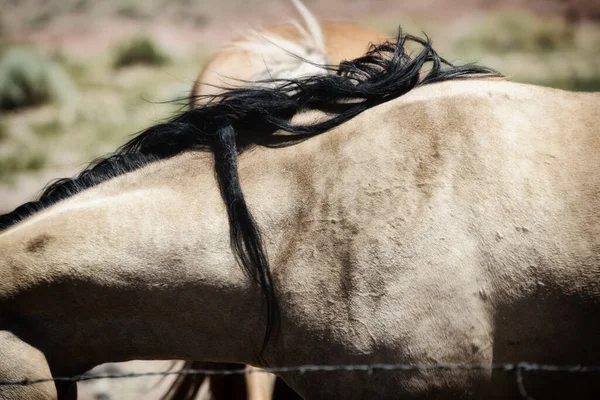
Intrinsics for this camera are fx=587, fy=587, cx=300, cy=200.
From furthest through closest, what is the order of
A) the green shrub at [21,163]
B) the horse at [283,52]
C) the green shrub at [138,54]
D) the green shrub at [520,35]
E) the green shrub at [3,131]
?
the green shrub at [138,54] < the green shrub at [520,35] < the green shrub at [3,131] < the green shrub at [21,163] < the horse at [283,52]

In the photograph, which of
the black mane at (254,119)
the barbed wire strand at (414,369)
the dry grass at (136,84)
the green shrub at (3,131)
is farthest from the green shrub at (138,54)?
the barbed wire strand at (414,369)

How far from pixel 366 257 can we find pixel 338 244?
0.09 meters

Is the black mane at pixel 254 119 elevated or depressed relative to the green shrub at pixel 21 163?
depressed

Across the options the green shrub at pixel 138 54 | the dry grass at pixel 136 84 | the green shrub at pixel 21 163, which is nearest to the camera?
the green shrub at pixel 21 163

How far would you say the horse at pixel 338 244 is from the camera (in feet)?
5.59

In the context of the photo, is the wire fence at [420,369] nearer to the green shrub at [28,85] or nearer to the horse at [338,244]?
the horse at [338,244]

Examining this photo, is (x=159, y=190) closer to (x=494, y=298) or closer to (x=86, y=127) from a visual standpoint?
(x=494, y=298)

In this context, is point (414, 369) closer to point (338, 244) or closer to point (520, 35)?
point (338, 244)

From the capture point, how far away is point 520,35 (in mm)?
9594

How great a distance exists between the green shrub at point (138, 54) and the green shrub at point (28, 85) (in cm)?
136

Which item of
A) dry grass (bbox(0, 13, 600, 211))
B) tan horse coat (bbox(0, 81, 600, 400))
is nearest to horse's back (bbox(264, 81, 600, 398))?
tan horse coat (bbox(0, 81, 600, 400))

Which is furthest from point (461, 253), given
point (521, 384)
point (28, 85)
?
point (28, 85)

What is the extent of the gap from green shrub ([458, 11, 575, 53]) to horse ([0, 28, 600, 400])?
26.8 ft

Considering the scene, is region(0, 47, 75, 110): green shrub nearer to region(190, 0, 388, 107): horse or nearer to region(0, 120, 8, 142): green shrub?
region(0, 120, 8, 142): green shrub
